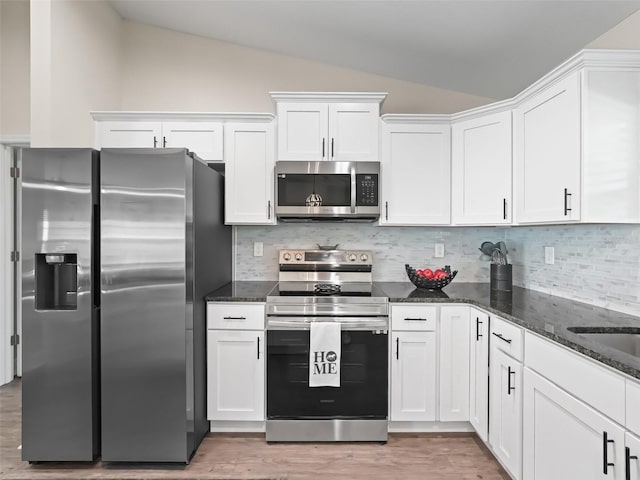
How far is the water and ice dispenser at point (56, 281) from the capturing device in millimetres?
2324

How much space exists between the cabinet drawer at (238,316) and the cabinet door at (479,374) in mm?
1385

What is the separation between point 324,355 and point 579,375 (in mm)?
1468

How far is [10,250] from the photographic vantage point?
143 inches

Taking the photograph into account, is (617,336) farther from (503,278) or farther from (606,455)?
(503,278)

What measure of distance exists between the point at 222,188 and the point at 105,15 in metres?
1.77

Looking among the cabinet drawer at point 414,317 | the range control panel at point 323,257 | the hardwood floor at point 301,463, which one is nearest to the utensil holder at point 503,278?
the cabinet drawer at point 414,317

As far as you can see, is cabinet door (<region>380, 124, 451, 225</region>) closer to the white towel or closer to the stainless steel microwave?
the stainless steel microwave

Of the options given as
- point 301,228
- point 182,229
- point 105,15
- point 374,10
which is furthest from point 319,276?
point 105,15

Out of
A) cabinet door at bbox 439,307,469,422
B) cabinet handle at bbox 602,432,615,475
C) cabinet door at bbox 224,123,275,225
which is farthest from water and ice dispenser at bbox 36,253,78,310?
cabinet handle at bbox 602,432,615,475

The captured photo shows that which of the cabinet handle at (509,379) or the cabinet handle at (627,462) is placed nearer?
the cabinet handle at (627,462)

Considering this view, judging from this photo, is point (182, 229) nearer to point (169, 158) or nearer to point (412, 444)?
point (169, 158)

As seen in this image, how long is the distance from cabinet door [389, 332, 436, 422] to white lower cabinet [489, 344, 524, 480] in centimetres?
42

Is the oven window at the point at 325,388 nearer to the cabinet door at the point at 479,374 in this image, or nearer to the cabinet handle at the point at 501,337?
the cabinet door at the point at 479,374

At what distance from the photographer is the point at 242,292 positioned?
2902 millimetres
